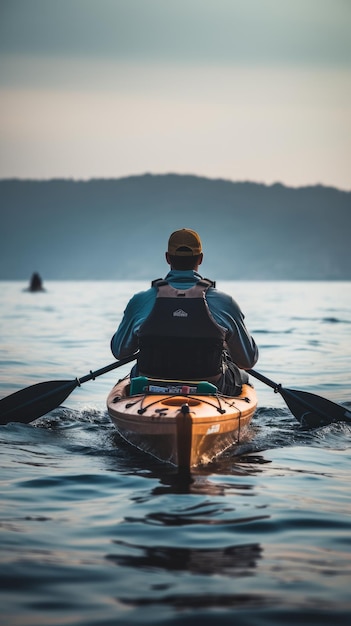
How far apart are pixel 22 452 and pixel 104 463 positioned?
91cm

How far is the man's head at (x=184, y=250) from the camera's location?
804 cm

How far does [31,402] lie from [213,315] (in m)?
2.72

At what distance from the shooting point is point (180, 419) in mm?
6680

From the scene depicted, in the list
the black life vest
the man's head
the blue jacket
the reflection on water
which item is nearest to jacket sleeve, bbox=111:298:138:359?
the blue jacket

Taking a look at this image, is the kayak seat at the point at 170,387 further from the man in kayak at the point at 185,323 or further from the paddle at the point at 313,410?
the paddle at the point at 313,410

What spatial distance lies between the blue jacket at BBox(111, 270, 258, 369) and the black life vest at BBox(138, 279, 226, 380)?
0.33ft

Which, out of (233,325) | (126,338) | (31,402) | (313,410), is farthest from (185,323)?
(31,402)

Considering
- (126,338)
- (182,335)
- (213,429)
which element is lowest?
(213,429)

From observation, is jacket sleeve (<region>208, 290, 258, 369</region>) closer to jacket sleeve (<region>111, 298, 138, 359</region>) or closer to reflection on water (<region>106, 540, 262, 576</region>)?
jacket sleeve (<region>111, 298, 138, 359</region>)

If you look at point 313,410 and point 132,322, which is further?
point 313,410

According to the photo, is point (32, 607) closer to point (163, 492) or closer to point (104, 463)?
point (163, 492)

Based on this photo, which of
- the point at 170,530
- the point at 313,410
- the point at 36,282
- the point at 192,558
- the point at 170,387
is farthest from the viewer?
the point at 36,282

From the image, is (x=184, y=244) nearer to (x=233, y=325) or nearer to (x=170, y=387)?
(x=233, y=325)

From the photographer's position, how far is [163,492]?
6328 millimetres
